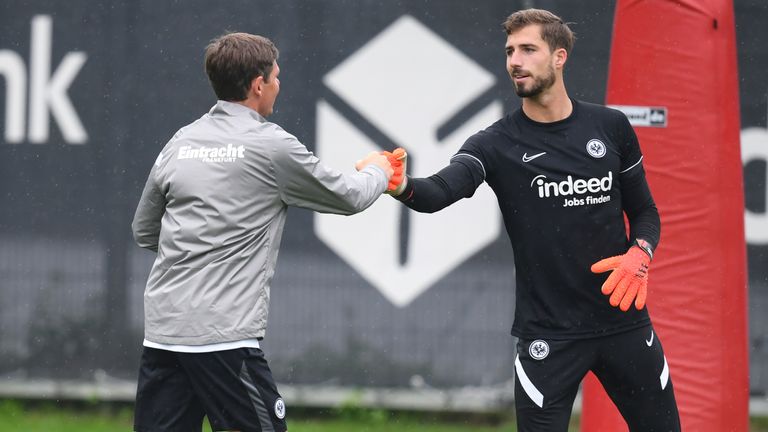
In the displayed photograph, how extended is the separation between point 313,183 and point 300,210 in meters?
2.93

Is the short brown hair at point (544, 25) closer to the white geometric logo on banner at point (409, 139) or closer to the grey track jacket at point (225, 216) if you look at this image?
the grey track jacket at point (225, 216)

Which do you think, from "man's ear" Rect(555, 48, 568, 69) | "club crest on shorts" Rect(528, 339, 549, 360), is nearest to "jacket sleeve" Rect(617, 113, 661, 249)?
Answer: "man's ear" Rect(555, 48, 568, 69)

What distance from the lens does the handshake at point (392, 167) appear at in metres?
4.49

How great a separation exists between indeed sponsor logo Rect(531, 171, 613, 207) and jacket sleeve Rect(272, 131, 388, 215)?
675 millimetres

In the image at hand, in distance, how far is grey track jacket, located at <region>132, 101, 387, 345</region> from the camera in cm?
413

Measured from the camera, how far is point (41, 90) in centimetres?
716

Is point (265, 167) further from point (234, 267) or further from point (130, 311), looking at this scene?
point (130, 311)

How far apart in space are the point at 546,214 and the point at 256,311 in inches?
47.8

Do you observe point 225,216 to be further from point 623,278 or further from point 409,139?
point 409,139

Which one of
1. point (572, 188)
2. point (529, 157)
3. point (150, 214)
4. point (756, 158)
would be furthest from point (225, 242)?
point (756, 158)

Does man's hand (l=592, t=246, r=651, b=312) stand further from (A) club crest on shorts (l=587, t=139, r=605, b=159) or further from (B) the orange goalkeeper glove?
(A) club crest on shorts (l=587, t=139, r=605, b=159)

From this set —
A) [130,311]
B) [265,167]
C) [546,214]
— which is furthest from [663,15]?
[130,311]

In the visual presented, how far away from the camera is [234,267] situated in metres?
4.15

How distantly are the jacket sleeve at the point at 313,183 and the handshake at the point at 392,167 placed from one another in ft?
0.40
